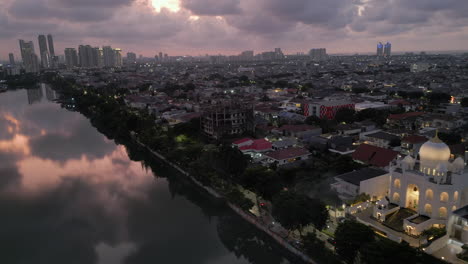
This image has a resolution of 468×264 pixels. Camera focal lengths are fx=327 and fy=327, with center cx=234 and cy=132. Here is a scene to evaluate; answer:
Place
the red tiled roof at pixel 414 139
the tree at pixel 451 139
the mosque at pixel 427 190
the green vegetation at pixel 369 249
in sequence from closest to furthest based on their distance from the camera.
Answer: the green vegetation at pixel 369 249 < the mosque at pixel 427 190 < the red tiled roof at pixel 414 139 < the tree at pixel 451 139

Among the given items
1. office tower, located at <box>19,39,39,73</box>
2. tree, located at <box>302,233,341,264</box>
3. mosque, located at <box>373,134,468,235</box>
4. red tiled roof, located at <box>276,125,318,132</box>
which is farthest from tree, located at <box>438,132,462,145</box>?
office tower, located at <box>19,39,39,73</box>

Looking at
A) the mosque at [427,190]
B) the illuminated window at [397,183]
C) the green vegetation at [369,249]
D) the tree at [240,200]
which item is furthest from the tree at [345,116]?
the green vegetation at [369,249]

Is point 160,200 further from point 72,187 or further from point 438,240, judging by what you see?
point 438,240

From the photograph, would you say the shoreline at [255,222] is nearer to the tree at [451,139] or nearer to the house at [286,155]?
the house at [286,155]

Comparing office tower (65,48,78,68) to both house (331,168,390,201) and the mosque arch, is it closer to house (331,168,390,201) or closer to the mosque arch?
house (331,168,390,201)

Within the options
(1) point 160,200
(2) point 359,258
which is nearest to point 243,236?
(2) point 359,258
